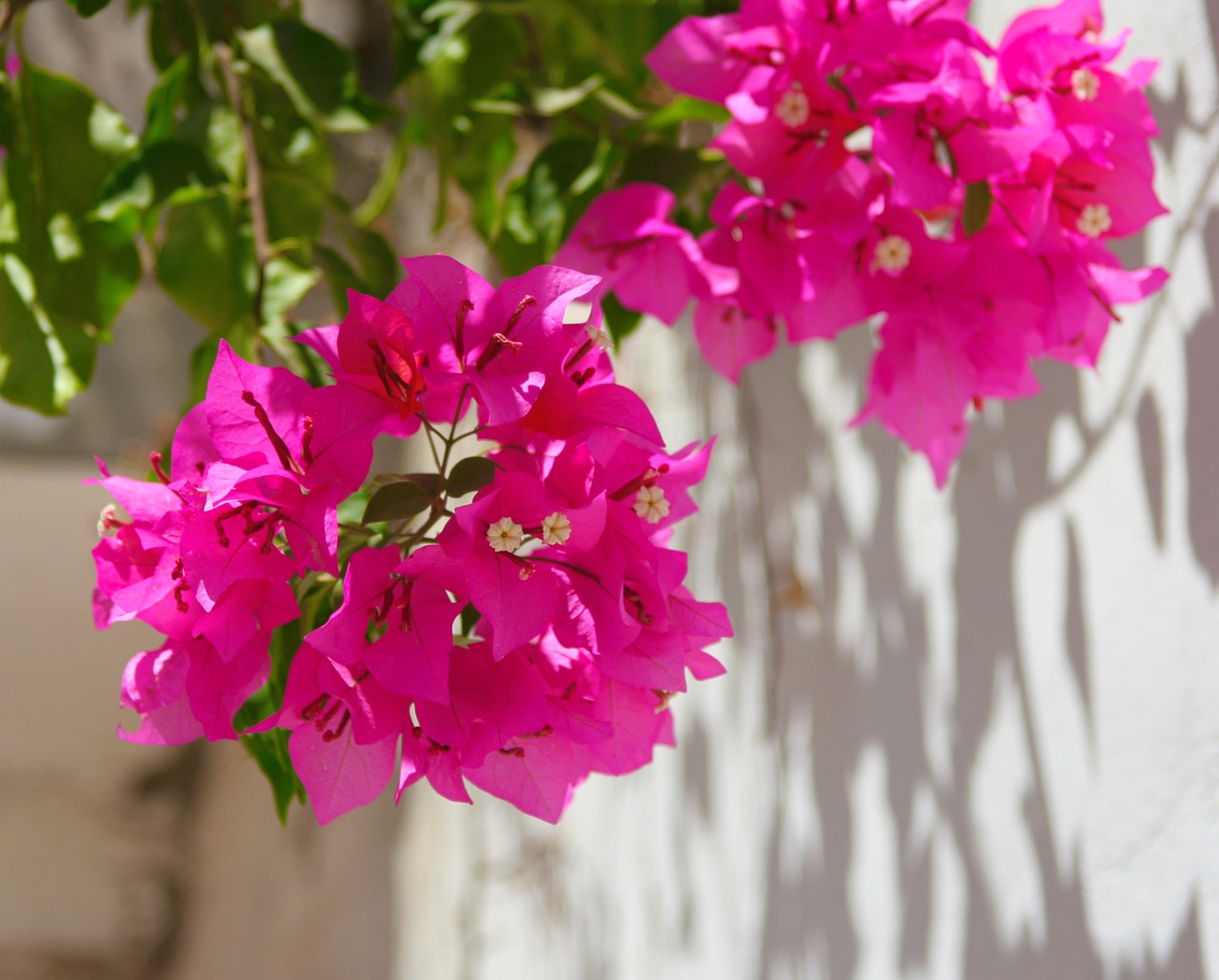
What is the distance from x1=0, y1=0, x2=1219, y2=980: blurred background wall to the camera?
66cm

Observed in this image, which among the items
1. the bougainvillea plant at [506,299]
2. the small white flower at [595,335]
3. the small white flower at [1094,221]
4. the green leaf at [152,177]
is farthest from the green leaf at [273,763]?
the small white flower at [1094,221]

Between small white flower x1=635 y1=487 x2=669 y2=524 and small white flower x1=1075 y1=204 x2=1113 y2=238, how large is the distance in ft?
0.90

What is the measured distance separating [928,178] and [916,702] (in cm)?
48

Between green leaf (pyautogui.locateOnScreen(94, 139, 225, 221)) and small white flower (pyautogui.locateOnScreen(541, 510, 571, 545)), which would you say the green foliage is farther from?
small white flower (pyautogui.locateOnScreen(541, 510, 571, 545))

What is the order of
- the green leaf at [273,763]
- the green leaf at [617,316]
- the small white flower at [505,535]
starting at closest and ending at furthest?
the small white flower at [505,535] < the green leaf at [273,763] < the green leaf at [617,316]

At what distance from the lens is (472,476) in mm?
442

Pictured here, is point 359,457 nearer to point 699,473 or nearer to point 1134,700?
point 699,473

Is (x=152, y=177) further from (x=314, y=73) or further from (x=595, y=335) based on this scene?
(x=595, y=335)

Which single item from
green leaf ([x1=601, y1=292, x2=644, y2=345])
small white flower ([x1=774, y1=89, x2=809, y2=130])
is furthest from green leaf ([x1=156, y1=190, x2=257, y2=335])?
small white flower ([x1=774, y1=89, x2=809, y2=130])

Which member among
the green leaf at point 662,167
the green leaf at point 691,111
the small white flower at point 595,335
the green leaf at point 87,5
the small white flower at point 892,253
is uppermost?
the green leaf at point 87,5

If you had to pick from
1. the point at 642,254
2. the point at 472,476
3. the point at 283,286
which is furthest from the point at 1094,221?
the point at 283,286

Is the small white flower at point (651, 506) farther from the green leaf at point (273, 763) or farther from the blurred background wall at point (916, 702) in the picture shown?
the blurred background wall at point (916, 702)

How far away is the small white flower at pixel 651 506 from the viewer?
0.44 metres

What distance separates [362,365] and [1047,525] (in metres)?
0.51
